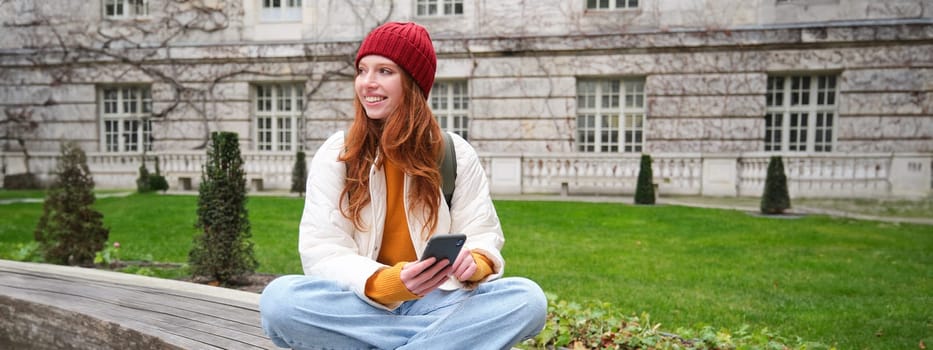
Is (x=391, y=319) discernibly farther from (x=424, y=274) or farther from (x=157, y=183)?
(x=157, y=183)

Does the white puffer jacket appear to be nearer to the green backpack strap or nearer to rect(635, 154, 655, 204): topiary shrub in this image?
the green backpack strap

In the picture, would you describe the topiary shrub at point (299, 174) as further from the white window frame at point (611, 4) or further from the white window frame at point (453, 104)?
the white window frame at point (611, 4)

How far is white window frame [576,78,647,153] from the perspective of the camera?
1528 cm

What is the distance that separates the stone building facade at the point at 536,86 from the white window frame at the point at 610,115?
39 millimetres

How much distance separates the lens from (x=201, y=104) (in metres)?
16.7

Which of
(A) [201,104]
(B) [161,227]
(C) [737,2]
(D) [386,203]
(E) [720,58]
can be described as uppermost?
(C) [737,2]

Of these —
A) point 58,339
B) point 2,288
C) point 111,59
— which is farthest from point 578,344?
point 111,59

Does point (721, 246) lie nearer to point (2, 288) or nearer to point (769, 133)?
point (2, 288)

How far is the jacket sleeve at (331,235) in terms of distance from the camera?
85.4 inches

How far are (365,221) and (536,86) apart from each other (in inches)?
527

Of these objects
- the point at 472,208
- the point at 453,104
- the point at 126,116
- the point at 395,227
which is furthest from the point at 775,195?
the point at 126,116

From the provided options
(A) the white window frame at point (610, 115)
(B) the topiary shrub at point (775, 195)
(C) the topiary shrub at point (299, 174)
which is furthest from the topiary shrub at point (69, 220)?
(A) the white window frame at point (610, 115)

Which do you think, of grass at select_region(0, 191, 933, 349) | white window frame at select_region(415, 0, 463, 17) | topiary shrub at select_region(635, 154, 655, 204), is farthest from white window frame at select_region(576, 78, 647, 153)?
grass at select_region(0, 191, 933, 349)

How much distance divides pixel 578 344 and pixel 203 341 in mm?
1807
